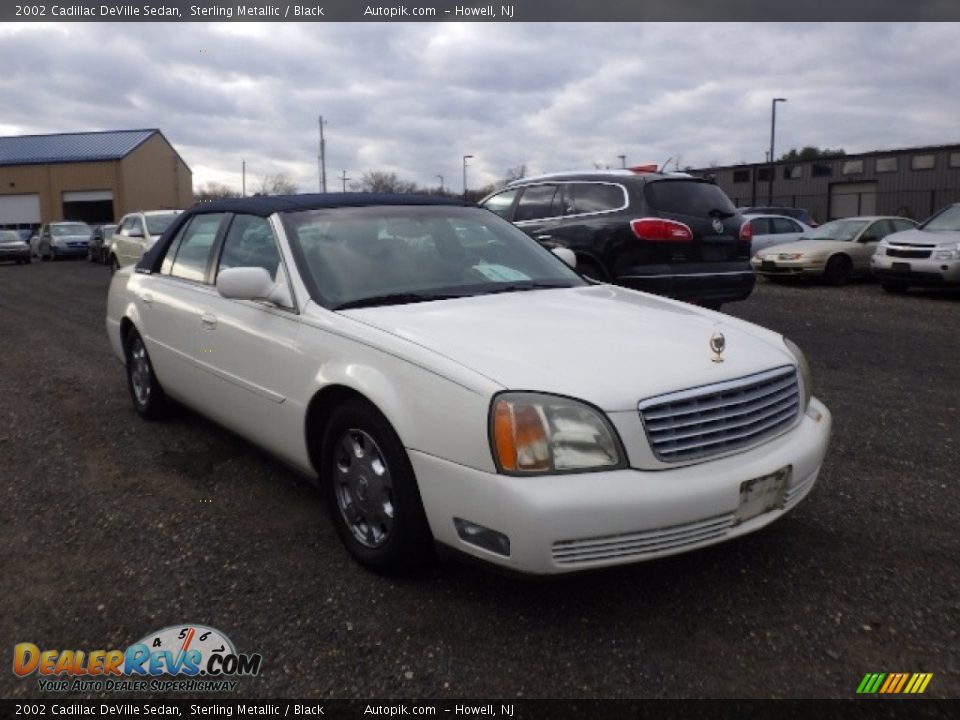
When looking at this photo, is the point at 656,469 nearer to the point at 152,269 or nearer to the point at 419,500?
the point at 419,500

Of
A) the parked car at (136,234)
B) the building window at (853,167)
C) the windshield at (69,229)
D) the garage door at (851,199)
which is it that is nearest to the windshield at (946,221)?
the parked car at (136,234)

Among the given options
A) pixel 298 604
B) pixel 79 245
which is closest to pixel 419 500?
pixel 298 604

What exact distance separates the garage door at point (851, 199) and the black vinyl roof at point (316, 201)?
4357 centimetres

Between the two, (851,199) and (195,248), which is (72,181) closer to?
(851,199)

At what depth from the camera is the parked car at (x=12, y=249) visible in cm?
2809

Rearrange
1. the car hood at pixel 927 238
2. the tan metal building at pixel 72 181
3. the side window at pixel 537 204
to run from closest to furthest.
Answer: the side window at pixel 537 204 → the car hood at pixel 927 238 → the tan metal building at pixel 72 181

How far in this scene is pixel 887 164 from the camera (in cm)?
4319

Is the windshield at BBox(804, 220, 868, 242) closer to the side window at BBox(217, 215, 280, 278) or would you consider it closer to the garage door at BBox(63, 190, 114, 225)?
the side window at BBox(217, 215, 280, 278)

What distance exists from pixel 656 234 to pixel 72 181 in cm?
5371

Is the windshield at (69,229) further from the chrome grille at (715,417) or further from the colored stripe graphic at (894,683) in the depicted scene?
the colored stripe graphic at (894,683)

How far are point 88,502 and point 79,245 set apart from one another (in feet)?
97.3

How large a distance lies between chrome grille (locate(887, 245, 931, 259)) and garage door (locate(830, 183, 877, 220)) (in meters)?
32.6

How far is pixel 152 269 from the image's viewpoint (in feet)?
17.6

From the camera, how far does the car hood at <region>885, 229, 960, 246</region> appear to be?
1254cm
